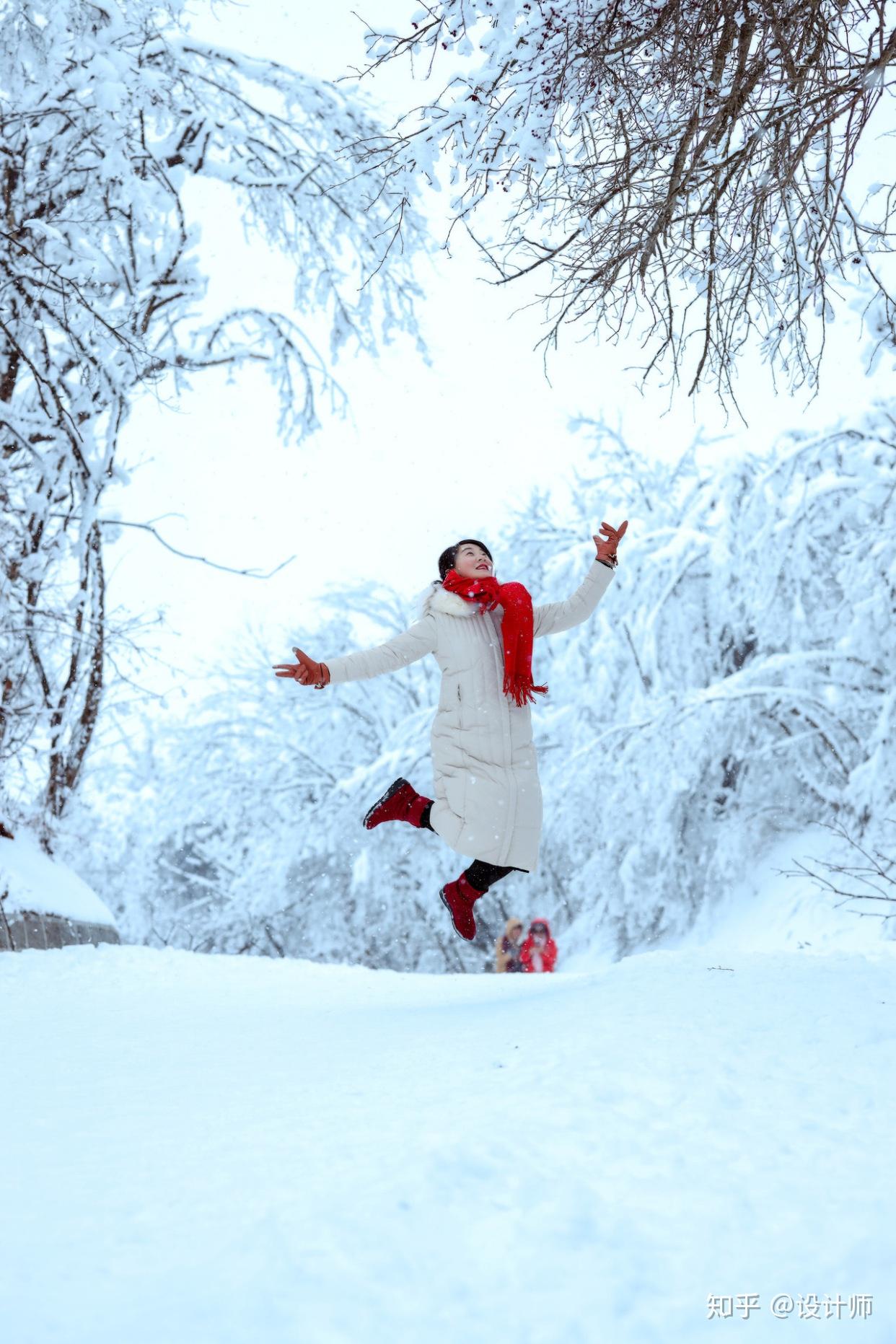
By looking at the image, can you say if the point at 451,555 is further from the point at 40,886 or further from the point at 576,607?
the point at 40,886

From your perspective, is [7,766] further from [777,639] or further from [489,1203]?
[777,639]

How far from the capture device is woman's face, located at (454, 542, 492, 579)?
14.1 feet

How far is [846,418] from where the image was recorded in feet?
37.4

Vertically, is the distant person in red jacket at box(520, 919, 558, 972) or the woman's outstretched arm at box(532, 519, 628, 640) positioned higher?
the woman's outstretched arm at box(532, 519, 628, 640)

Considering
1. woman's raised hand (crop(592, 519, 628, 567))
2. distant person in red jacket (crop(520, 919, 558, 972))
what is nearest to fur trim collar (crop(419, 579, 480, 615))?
woman's raised hand (crop(592, 519, 628, 567))

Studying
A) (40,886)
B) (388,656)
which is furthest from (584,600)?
(40,886)

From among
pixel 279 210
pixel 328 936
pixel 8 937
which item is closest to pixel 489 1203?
pixel 8 937

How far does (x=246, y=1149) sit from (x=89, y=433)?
6.09 m

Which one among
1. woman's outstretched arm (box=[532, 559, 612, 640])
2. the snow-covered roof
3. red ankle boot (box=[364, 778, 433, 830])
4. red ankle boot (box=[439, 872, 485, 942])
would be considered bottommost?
red ankle boot (box=[439, 872, 485, 942])

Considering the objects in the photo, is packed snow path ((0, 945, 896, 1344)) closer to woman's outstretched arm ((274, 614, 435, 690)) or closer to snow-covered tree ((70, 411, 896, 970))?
woman's outstretched arm ((274, 614, 435, 690))

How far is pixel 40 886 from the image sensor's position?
7.04 metres

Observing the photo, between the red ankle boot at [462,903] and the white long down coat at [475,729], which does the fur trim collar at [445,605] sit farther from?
the red ankle boot at [462,903]

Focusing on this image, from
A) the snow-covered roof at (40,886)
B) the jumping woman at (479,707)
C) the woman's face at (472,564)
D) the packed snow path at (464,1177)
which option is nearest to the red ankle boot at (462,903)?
the jumping woman at (479,707)

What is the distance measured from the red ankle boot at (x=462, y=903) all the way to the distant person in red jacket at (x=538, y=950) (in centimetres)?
680
